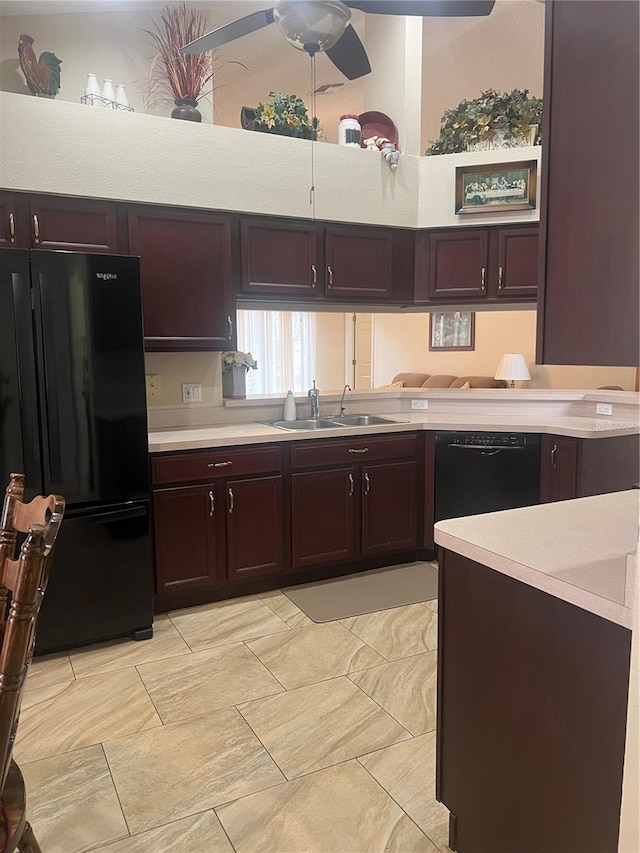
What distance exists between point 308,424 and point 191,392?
0.78m

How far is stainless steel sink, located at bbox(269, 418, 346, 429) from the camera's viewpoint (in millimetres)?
3926

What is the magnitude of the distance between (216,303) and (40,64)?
1.43 meters

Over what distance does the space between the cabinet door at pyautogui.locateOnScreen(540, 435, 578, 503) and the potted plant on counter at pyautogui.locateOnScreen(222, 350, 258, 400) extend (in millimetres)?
1849

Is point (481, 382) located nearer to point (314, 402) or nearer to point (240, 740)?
point (314, 402)

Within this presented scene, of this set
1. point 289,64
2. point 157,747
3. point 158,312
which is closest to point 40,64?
point 158,312

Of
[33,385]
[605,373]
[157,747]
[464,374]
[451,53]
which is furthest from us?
[464,374]

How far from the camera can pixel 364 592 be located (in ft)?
11.6

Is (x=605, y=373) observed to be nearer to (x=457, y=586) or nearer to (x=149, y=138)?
(x=149, y=138)

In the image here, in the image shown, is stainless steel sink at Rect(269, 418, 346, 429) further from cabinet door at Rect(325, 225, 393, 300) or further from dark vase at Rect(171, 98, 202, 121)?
dark vase at Rect(171, 98, 202, 121)

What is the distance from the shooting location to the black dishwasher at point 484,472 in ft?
12.3

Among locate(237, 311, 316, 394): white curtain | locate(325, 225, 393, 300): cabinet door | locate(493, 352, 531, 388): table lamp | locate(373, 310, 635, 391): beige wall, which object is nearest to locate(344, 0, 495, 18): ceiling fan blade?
locate(325, 225, 393, 300): cabinet door

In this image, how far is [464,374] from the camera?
297 inches

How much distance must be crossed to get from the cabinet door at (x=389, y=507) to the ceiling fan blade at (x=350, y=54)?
208cm

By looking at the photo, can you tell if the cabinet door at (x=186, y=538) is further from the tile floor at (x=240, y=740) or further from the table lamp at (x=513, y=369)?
the table lamp at (x=513, y=369)
